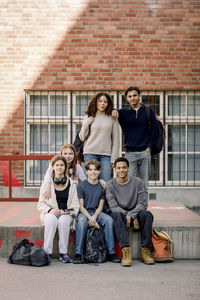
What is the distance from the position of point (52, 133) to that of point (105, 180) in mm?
3882

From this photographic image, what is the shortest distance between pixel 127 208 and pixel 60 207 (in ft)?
2.81

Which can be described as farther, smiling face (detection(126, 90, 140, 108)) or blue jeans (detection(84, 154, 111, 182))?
blue jeans (detection(84, 154, 111, 182))

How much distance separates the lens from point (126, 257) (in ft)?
15.4

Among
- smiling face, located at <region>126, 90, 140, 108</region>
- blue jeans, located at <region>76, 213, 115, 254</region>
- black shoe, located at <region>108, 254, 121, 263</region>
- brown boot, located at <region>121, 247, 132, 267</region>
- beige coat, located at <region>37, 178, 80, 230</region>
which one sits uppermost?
smiling face, located at <region>126, 90, 140, 108</region>

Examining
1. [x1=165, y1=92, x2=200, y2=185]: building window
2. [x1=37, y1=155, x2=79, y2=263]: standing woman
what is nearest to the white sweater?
[x1=37, y1=155, x2=79, y2=263]: standing woman

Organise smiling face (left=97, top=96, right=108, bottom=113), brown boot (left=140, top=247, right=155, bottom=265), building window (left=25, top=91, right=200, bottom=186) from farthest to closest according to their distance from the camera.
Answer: building window (left=25, top=91, right=200, bottom=186) → smiling face (left=97, top=96, right=108, bottom=113) → brown boot (left=140, top=247, right=155, bottom=265)

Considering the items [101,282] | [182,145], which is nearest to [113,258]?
[101,282]

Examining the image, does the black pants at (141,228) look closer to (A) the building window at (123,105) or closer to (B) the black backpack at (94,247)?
(B) the black backpack at (94,247)

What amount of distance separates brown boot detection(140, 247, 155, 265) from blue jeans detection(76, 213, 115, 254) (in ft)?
1.16

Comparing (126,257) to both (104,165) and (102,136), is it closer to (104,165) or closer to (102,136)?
(104,165)

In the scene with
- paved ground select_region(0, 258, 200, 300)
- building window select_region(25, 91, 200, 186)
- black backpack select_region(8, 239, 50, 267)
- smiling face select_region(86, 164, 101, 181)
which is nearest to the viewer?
paved ground select_region(0, 258, 200, 300)

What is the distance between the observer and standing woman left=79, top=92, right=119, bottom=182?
5.47 meters

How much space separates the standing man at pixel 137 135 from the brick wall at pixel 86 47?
3585 millimetres

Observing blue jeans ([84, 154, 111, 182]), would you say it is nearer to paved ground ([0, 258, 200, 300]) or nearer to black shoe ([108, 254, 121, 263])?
black shoe ([108, 254, 121, 263])
